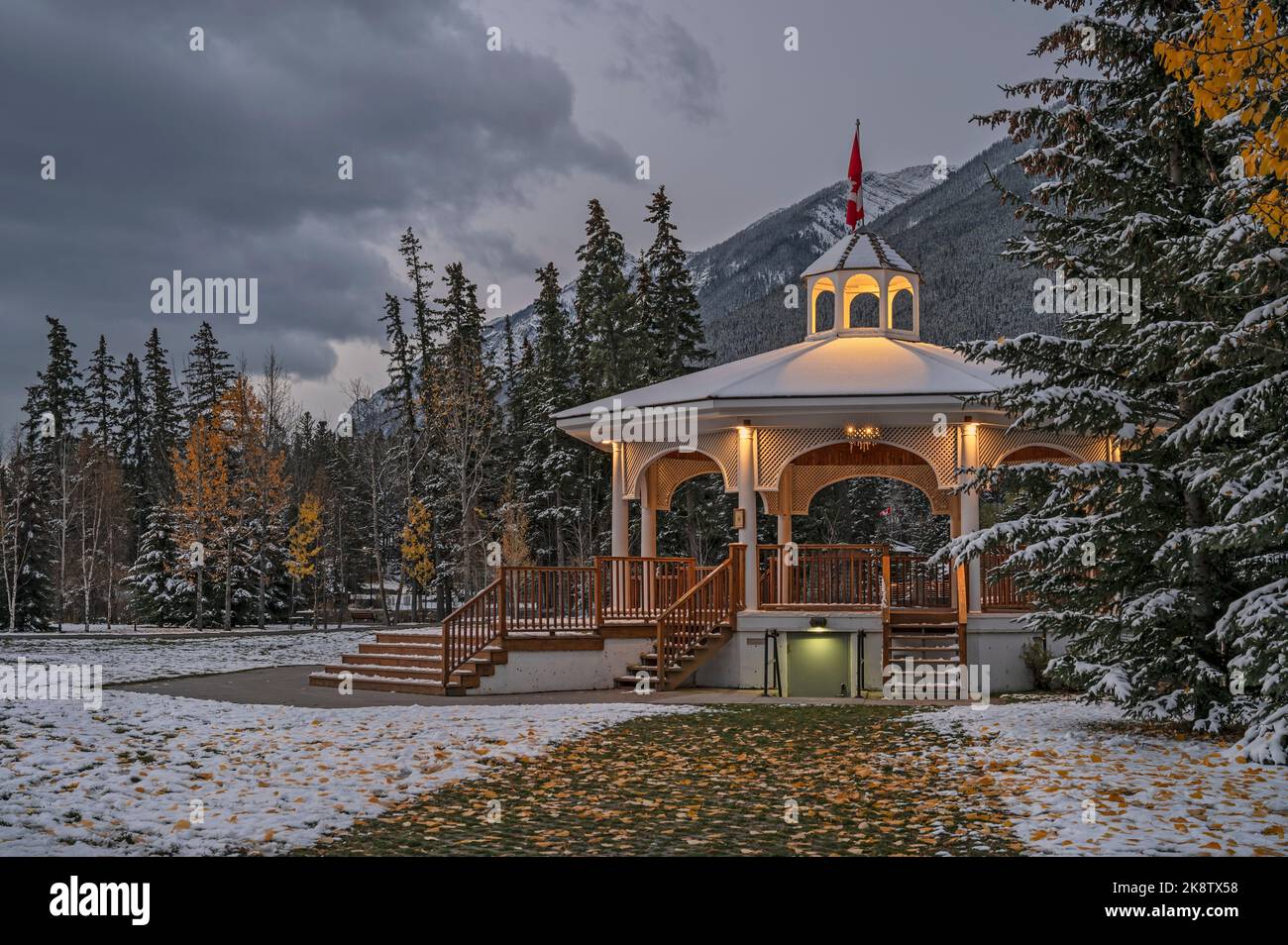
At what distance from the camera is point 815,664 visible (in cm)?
1838

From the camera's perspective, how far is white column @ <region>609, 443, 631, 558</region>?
20.8m

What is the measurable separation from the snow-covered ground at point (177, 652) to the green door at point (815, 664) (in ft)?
32.9

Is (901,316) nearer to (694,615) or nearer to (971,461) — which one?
(971,461)

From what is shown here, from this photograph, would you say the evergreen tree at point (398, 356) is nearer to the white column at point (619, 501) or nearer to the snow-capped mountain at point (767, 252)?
the white column at point (619, 501)

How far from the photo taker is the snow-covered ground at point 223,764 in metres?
7.20

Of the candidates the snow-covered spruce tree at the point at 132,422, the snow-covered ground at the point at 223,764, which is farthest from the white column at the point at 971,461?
the snow-covered spruce tree at the point at 132,422

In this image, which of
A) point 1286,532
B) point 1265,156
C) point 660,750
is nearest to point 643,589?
point 660,750

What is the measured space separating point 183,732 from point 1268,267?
1018 centimetres

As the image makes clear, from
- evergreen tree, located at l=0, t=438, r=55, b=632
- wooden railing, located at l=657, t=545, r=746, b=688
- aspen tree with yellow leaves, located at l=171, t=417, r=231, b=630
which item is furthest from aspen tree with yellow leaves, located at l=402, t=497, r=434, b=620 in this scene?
wooden railing, located at l=657, t=545, r=746, b=688

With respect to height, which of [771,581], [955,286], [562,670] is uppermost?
[955,286]

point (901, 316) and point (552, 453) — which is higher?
point (901, 316)

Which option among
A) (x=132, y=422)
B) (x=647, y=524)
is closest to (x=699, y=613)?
(x=647, y=524)

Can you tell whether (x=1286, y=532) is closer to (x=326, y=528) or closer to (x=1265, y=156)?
(x=1265, y=156)

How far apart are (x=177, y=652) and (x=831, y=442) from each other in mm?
15332
